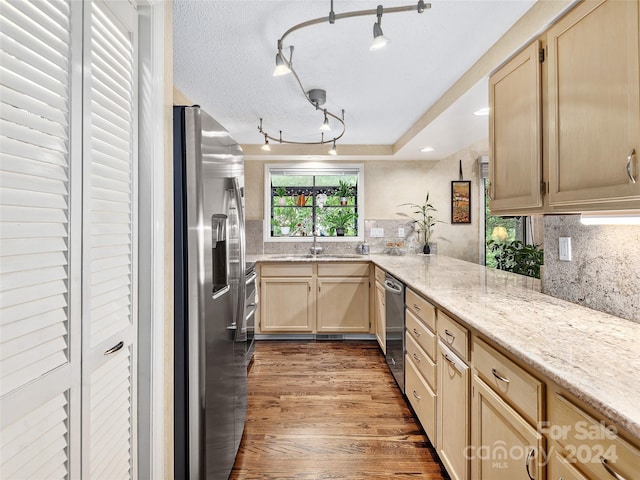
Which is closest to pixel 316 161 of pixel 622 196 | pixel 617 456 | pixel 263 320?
pixel 263 320

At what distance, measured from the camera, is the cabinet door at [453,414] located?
4.99 ft

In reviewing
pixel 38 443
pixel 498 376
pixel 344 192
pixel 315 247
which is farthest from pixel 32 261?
pixel 344 192

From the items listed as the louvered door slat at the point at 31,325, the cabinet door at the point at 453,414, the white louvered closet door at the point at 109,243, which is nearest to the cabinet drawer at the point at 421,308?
the cabinet door at the point at 453,414

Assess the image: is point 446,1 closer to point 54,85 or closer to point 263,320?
point 54,85

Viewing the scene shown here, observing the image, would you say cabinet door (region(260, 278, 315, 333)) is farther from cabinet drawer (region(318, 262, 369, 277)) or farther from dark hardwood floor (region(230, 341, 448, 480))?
dark hardwood floor (region(230, 341, 448, 480))

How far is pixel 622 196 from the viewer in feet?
3.47

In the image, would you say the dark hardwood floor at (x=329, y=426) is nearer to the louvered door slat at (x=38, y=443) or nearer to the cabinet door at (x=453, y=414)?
the cabinet door at (x=453, y=414)

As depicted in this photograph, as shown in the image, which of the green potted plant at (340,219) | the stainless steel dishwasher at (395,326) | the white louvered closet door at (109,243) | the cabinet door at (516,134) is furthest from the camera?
the green potted plant at (340,219)

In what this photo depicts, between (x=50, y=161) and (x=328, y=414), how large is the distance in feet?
7.34

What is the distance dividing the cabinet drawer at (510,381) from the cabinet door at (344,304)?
259 cm

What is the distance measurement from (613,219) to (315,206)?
141 inches

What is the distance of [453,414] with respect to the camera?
165cm

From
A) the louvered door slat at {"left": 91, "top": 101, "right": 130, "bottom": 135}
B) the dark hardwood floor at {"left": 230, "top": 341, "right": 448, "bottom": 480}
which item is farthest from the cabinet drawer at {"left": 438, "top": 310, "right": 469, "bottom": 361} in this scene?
the louvered door slat at {"left": 91, "top": 101, "right": 130, "bottom": 135}

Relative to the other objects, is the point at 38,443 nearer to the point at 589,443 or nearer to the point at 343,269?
the point at 589,443
